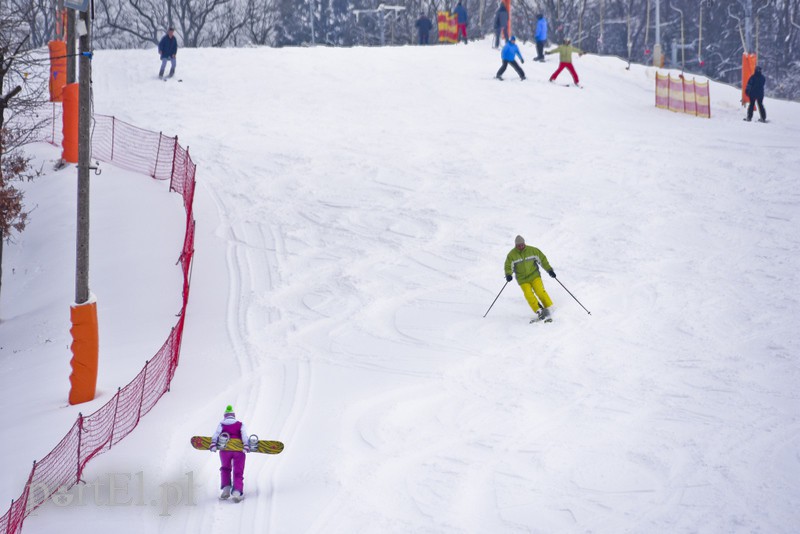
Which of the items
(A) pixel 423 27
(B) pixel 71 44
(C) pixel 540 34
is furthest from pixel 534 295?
(A) pixel 423 27

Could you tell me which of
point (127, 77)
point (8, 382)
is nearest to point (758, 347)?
point (8, 382)

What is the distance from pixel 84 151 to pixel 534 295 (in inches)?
274

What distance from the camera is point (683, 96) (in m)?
26.3

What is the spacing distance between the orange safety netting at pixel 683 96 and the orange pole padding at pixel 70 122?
1675 cm

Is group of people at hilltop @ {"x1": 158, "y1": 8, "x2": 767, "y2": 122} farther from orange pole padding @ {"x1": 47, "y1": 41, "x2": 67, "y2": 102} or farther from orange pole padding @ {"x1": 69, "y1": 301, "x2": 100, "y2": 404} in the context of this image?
orange pole padding @ {"x1": 69, "y1": 301, "x2": 100, "y2": 404}

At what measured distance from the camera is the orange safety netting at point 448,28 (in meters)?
42.0

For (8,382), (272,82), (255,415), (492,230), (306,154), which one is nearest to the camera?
(255,415)

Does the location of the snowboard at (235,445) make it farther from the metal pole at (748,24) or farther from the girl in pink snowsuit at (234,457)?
the metal pole at (748,24)

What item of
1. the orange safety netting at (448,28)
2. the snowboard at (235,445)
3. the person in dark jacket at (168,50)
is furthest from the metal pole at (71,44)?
the orange safety netting at (448,28)

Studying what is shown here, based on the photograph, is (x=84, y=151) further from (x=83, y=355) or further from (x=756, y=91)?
(x=756, y=91)

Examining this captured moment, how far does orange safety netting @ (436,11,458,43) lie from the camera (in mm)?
42016

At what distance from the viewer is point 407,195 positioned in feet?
63.8

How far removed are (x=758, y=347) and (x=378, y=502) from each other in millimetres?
6230

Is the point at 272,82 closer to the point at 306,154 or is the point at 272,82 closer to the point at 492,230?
the point at 306,154
